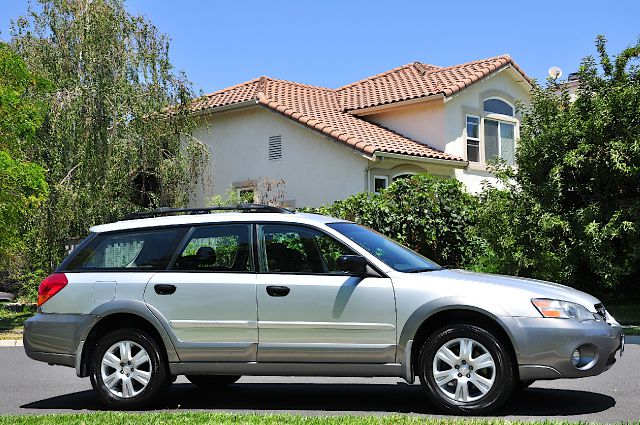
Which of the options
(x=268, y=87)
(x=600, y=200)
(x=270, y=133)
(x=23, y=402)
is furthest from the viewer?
(x=268, y=87)

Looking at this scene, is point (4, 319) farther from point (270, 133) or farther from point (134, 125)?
point (270, 133)

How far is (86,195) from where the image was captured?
23516mm

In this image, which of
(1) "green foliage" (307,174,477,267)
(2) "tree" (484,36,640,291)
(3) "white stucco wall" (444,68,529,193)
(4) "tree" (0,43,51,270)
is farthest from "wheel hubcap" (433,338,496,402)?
(3) "white stucco wall" (444,68,529,193)

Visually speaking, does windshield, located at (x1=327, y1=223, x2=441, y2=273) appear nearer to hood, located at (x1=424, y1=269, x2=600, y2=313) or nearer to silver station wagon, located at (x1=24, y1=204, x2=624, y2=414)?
silver station wagon, located at (x1=24, y1=204, x2=624, y2=414)

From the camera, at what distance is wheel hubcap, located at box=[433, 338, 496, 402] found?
25.1ft

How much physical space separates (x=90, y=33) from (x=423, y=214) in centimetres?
997

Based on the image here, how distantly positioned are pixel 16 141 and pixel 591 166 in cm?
1356

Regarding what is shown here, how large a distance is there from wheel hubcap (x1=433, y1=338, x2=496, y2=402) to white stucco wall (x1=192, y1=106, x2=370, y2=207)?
61.2 ft

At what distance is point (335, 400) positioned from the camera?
8938 millimetres

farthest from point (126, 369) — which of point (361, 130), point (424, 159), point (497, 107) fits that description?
point (497, 107)

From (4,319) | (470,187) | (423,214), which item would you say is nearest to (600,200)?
(423,214)

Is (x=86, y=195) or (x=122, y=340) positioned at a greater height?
(x=86, y=195)

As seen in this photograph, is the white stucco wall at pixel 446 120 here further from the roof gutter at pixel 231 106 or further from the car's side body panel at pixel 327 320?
the car's side body panel at pixel 327 320

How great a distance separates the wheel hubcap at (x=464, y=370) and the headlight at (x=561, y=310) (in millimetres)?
598
